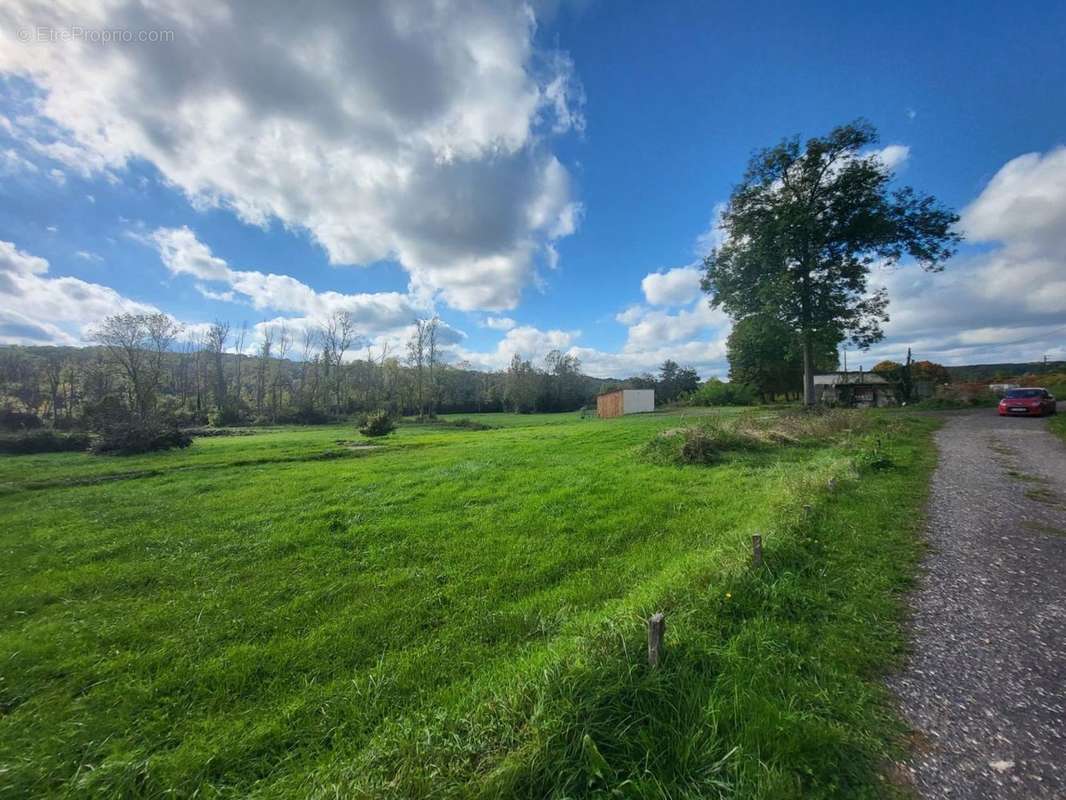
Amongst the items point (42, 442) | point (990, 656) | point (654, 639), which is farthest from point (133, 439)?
point (990, 656)

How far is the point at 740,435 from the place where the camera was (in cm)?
1302

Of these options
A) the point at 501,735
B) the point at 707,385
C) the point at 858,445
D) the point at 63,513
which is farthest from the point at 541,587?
the point at 707,385

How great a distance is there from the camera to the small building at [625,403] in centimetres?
3703

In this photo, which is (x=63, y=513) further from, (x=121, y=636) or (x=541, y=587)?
(x=541, y=587)

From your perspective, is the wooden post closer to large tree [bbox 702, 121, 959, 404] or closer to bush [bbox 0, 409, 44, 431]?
large tree [bbox 702, 121, 959, 404]

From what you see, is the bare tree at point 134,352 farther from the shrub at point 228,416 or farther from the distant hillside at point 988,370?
the distant hillside at point 988,370

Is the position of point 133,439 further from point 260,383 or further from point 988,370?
point 988,370

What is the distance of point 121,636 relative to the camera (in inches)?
149

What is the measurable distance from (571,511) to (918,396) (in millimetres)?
44370

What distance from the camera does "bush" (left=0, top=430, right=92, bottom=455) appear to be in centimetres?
1970

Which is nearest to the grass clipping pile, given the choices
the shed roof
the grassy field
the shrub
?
the grassy field

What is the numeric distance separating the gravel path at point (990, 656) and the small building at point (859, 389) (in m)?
36.2

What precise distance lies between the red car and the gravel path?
66.6 feet

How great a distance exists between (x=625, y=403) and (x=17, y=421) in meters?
44.5
